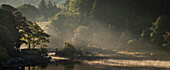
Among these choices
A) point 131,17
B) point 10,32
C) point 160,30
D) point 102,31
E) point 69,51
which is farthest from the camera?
point 102,31

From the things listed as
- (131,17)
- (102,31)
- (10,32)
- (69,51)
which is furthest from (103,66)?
(102,31)

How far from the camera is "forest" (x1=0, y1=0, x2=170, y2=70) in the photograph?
227 ft

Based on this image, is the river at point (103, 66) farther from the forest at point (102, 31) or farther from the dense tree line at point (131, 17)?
the dense tree line at point (131, 17)

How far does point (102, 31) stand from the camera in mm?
116625

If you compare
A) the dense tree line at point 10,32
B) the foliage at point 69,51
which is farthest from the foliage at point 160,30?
the dense tree line at point 10,32

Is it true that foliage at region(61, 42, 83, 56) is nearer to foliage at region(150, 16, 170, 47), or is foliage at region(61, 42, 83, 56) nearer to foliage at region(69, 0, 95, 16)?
foliage at region(150, 16, 170, 47)

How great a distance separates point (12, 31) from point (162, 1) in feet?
241

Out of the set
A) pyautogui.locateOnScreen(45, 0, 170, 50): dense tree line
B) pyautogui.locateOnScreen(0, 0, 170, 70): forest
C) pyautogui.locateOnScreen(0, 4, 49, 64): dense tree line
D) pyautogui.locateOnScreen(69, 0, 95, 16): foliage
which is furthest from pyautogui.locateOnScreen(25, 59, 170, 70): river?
pyautogui.locateOnScreen(69, 0, 95, 16): foliage

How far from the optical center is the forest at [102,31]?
227 ft

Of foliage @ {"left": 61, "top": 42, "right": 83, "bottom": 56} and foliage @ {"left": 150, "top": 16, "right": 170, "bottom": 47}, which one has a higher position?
foliage @ {"left": 150, "top": 16, "right": 170, "bottom": 47}

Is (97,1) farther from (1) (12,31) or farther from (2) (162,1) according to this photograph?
(1) (12,31)

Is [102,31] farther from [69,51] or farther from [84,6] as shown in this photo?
[69,51]

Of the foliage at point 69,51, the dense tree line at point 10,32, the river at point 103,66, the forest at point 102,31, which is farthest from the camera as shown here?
the foliage at point 69,51

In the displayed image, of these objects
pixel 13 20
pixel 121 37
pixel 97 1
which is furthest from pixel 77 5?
pixel 13 20
